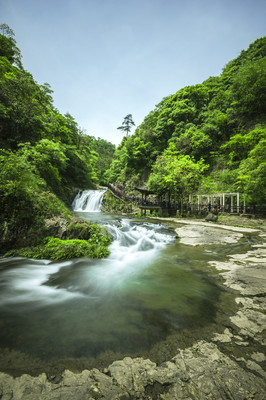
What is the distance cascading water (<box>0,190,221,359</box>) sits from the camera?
6.57 ft

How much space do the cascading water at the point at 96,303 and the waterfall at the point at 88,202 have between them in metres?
19.0

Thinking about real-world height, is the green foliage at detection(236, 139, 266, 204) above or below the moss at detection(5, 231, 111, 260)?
above

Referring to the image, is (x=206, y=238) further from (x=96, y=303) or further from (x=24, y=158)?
(x=24, y=158)

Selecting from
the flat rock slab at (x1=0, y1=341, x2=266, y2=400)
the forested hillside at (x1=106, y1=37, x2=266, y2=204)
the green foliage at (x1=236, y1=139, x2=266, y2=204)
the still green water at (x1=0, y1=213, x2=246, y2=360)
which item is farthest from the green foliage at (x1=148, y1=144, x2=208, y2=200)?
the flat rock slab at (x1=0, y1=341, x2=266, y2=400)

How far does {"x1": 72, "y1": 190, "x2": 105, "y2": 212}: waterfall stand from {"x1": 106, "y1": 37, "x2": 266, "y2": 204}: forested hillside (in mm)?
7571

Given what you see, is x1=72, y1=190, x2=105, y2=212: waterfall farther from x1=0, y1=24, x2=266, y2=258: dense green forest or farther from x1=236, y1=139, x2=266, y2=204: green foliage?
x1=236, y1=139, x2=266, y2=204: green foliage

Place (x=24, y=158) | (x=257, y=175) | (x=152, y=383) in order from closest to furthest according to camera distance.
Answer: (x=152, y=383)
(x=24, y=158)
(x=257, y=175)

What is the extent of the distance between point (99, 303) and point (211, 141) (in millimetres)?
28100

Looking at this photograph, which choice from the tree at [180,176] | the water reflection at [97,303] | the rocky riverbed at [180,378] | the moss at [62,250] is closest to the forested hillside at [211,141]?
the tree at [180,176]

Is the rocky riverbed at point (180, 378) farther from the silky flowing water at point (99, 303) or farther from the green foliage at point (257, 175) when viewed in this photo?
the green foliage at point (257, 175)

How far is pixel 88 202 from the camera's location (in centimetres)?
2425

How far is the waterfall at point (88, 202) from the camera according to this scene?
23608mm

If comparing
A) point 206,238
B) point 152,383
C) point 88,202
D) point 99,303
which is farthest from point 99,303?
point 88,202

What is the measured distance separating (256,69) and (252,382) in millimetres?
33869
